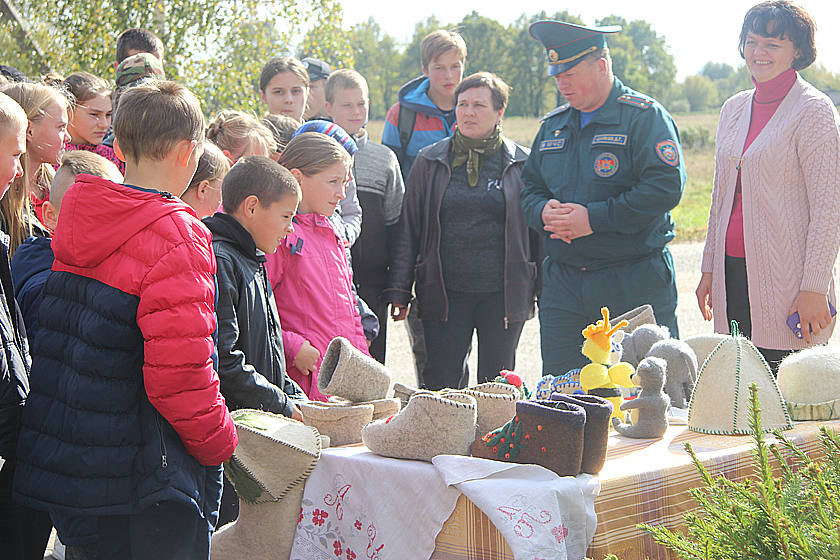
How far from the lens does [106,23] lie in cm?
801

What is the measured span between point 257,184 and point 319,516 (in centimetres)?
101

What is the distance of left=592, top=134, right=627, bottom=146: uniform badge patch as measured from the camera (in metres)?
3.24

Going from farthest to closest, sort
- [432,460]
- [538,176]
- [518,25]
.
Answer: [518,25], [538,176], [432,460]

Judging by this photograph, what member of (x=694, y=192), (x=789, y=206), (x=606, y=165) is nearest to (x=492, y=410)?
(x=789, y=206)

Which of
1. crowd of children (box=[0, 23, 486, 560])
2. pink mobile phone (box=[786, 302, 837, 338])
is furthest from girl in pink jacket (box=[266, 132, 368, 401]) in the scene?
pink mobile phone (box=[786, 302, 837, 338])

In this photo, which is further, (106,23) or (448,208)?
(106,23)

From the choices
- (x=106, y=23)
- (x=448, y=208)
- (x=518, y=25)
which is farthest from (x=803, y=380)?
(x=518, y=25)

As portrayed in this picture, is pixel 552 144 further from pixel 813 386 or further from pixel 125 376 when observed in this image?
pixel 125 376

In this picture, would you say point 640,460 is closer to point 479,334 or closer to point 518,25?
point 479,334

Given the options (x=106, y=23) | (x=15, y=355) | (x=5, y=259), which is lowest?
(x=15, y=355)

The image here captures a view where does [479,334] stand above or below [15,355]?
below

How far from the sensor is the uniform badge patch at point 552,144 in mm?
3418

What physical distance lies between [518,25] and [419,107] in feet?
220

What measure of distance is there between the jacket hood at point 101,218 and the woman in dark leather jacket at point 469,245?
2219 millimetres
